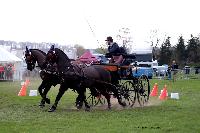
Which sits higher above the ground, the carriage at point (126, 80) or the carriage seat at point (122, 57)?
the carriage seat at point (122, 57)

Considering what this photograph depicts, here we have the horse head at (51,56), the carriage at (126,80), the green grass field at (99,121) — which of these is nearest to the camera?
the green grass field at (99,121)

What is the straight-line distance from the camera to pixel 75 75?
14.5m

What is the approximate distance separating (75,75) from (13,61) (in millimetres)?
25594

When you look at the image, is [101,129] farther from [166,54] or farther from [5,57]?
[166,54]

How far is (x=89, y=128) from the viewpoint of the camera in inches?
401

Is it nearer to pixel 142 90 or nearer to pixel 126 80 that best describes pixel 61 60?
pixel 126 80

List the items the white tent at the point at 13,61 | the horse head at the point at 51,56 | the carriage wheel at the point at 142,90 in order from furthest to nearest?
the white tent at the point at 13,61 → the carriage wheel at the point at 142,90 → the horse head at the point at 51,56

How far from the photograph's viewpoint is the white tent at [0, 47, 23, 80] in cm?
3859

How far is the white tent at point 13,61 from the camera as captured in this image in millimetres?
38594

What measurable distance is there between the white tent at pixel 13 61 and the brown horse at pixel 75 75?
23807mm

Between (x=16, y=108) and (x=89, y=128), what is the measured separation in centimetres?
549

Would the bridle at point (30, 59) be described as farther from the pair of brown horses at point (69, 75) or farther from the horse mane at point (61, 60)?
the horse mane at point (61, 60)

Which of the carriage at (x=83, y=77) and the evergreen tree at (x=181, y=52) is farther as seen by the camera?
the evergreen tree at (x=181, y=52)

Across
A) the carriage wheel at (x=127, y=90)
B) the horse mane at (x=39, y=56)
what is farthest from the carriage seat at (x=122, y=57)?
the horse mane at (x=39, y=56)
